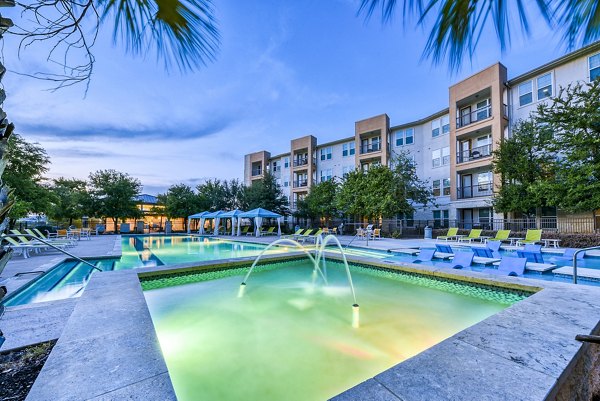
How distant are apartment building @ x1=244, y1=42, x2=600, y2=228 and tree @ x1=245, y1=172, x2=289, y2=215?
6.98m

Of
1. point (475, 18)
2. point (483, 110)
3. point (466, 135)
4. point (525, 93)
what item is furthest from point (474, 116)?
point (475, 18)

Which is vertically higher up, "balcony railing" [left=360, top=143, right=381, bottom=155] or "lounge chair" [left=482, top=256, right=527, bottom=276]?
"balcony railing" [left=360, top=143, right=381, bottom=155]

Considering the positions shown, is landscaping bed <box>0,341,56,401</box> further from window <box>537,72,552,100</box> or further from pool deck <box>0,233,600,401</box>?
window <box>537,72,552,100</box>

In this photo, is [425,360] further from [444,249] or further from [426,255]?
[444,249]

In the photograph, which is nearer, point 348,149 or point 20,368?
point 20,368

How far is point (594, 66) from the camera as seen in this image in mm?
15578

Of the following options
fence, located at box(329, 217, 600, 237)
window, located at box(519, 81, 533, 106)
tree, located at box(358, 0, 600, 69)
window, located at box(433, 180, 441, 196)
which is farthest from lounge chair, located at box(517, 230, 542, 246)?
tree, located at box(358, 0, 600, 69)

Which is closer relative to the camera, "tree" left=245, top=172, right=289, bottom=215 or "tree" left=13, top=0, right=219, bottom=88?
"tree" left=13, top=0, right=219, bottom=88

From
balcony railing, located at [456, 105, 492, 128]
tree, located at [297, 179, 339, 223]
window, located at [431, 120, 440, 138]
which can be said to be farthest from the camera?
tree, located at [297, 179, 339, 223]

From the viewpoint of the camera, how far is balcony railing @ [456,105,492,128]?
19938 millimetres

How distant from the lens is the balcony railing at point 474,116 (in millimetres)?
19938

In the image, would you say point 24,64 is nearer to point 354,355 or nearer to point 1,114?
point 1,114

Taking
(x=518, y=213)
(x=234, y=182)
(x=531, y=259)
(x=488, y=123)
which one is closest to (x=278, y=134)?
(x=234, y=182)

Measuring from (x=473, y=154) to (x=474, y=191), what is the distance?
2946 mm
